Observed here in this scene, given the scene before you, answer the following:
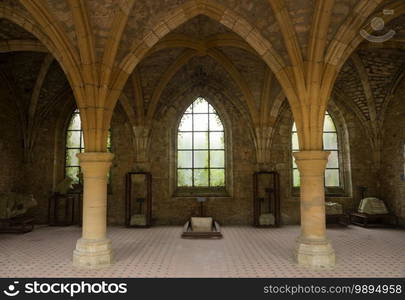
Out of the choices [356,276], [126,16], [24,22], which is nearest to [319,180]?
[356,276]

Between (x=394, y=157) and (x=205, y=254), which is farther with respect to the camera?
(x=394, y=157)

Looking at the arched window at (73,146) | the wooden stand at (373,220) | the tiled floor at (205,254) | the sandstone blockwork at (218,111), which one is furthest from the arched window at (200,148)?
the wooden stand at (373,220)

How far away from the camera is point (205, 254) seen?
6453 mm

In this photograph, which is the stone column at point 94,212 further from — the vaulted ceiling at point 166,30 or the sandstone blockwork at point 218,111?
the sandstone blockwork at point 218,111

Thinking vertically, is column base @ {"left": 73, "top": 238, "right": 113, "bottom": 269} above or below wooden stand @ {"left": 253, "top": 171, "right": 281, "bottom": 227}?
below

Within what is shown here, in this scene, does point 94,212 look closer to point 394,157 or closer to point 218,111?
point 218,111

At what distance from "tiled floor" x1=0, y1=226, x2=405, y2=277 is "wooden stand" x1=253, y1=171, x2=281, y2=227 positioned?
0.76 metres

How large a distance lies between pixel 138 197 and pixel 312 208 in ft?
21.1

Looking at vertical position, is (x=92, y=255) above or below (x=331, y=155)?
below

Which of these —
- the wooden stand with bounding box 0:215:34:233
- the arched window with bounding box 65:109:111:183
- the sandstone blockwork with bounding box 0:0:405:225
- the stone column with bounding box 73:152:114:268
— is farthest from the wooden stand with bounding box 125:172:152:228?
the stone column with bounding box 73:152:114:268

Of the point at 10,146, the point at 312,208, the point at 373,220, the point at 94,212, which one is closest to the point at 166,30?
the point at 94,212

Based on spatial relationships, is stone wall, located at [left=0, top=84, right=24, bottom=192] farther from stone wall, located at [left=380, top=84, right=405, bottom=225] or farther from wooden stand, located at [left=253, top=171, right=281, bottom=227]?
stone wall, located at [left=380, top=84, right=405, bottom=225]

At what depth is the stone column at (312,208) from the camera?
558cm

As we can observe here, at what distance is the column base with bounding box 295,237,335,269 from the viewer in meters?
5.46
